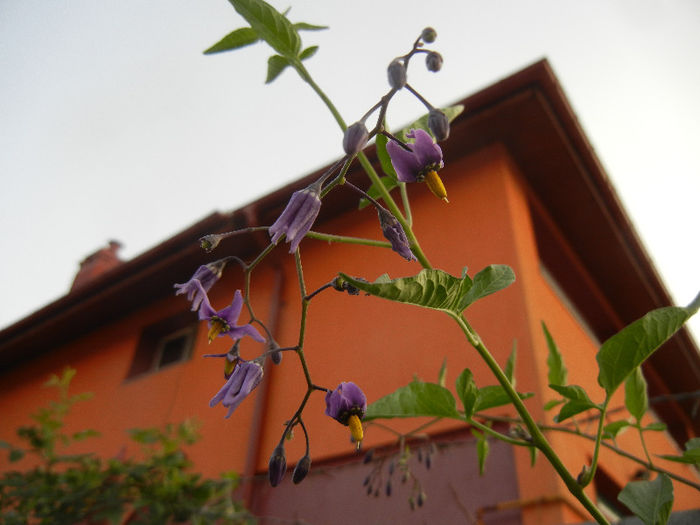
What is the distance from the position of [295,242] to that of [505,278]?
221 millimetres

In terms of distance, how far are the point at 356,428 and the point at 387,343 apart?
2588mm

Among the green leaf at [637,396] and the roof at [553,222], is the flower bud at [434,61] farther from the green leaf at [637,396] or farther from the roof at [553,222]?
the roof at [553,222]

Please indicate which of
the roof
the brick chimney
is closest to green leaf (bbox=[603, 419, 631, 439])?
the roof

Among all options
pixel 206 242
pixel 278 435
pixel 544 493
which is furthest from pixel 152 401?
pixel 206 242

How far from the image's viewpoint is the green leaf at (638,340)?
562mm

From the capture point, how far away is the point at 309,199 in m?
0.57

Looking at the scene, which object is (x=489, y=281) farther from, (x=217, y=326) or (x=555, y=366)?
(x=555, y=366)

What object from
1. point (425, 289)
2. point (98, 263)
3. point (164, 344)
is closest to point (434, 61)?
point (425, 289)

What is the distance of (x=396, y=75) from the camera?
0.58 meters

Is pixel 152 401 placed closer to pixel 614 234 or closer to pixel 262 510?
pixel 262 510

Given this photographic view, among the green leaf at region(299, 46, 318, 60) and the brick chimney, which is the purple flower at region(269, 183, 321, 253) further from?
the brick chimney

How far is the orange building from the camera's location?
2621 millimetres

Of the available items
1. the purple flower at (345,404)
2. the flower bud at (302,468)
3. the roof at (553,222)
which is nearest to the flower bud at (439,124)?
the purple flower at (345,404)

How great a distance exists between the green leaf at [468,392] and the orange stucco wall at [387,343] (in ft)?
5.79
